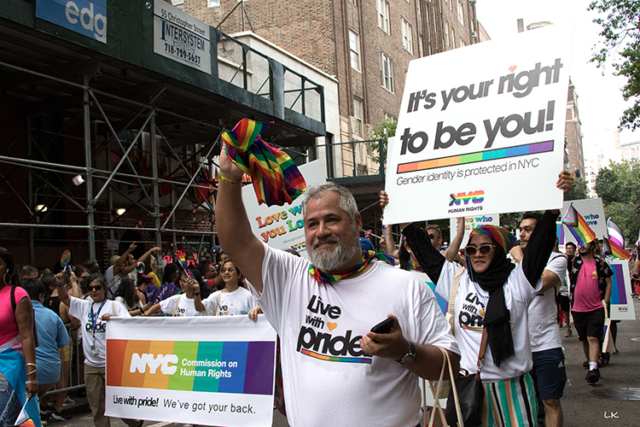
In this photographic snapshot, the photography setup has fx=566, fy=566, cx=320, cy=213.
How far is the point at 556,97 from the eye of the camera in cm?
380

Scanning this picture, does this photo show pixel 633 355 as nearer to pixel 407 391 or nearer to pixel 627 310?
pixel 627 310

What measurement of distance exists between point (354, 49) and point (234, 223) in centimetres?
2814

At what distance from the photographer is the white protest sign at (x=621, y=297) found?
10.4 m

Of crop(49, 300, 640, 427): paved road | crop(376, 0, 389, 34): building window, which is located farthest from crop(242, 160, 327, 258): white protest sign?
crop(376, 0, 389, 34): building window

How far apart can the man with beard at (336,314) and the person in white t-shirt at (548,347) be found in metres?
2.52

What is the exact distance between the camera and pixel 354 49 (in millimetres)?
29078

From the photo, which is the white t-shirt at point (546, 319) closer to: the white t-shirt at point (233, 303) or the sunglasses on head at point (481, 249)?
the sunglasses on head at point (481, 249)

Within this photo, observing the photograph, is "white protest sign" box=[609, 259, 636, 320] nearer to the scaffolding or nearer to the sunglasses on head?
the sunglasses on head

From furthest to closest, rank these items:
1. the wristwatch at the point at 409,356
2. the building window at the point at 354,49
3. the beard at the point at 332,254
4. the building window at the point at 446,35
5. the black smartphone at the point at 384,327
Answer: the building window at the point at 446,35 < the building window at the point at 354,49 < the beard at the point at 332,254 < the wristwatch at the point at 409,356 < the black smartphone at the point at 384,327

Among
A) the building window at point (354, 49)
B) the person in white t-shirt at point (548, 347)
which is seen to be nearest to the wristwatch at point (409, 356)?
the person in white t-shirt at point (548, 347)

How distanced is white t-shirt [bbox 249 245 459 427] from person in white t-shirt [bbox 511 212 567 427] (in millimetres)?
2499

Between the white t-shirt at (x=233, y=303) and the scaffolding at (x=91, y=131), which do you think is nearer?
the white t-shirt at (x=233, y=303)

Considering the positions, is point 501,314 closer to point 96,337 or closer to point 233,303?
point 233,303

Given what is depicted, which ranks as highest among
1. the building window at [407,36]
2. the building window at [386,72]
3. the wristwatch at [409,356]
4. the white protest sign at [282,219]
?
the building window at [407,36]
